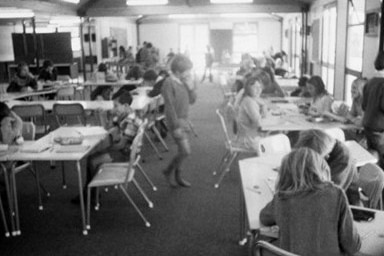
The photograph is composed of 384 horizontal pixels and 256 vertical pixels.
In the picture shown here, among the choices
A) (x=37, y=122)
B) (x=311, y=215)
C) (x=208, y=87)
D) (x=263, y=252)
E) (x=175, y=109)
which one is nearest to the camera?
(x=263, y=252)

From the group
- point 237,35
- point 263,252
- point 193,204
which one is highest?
point 237,35

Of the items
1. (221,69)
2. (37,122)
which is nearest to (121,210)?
(37,122)

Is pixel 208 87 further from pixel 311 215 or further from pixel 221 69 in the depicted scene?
pixel 311 215

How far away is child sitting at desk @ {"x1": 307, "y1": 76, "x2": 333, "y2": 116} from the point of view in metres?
5.66

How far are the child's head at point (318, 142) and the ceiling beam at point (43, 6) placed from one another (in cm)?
720

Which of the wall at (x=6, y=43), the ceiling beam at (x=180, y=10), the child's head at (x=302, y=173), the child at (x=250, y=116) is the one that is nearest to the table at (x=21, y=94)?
the ceiling beam at (x=180, y=10)

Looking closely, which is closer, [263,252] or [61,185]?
[263,252]

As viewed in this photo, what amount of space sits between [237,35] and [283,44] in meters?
2.24

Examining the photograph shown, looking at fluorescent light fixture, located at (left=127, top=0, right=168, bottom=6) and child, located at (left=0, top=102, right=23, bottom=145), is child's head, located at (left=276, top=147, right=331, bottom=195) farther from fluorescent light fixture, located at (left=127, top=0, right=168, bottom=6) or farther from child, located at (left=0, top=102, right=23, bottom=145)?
fluorescent light fixture, located at (left=127, top=0, right=168, bottom=6)

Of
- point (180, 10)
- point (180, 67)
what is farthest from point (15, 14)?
point (180, 67)

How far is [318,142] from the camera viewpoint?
9.23 ft

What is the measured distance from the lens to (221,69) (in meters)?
17.8

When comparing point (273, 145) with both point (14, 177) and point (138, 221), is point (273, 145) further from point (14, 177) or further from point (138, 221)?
point (14, 177)

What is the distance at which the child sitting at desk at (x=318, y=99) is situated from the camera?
5.66 metres
